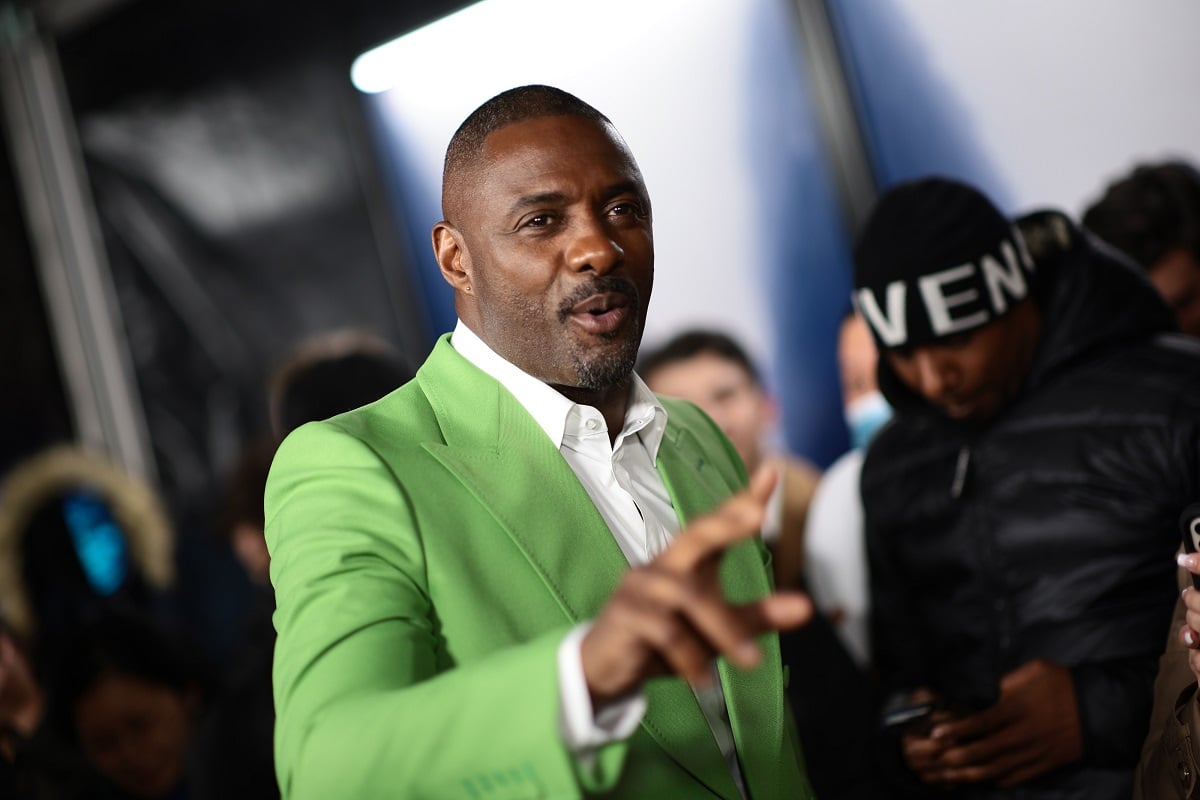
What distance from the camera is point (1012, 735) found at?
1.85m

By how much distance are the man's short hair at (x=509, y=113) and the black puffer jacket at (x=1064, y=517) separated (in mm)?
1148

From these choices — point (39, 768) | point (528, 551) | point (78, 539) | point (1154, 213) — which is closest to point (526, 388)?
point (528, 551)

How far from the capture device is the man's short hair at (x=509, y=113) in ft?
4.17

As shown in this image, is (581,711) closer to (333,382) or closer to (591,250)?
(591,250)

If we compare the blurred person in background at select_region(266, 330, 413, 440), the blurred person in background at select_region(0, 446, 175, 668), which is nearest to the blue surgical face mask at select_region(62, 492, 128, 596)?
the blurred person in background at select_region(0, 446, 175, 668)

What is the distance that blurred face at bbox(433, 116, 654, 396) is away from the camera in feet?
4.08

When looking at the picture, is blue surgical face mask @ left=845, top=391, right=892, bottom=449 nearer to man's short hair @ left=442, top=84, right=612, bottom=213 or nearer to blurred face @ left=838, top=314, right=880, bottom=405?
blurred face @ left=838, top=314, right=880, bottom=405

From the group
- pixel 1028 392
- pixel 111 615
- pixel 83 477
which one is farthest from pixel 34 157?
pixel 1028 392

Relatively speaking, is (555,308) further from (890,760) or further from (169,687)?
(169,687)

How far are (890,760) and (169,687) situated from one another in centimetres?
185

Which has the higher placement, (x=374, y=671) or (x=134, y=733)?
(x=374, y=671)

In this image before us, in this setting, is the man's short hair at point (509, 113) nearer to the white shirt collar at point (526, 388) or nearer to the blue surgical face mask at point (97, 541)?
the white shirt collar at point (526, 388)

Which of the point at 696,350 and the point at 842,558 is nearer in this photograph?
the point at 842,558

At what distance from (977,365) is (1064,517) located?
30 centimetres
